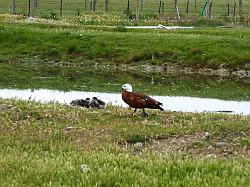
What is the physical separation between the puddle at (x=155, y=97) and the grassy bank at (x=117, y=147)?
5.63 m

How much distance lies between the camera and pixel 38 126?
1764 centimetres

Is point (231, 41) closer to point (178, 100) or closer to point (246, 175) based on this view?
point (178, 100)

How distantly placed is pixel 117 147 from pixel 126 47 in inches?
1291

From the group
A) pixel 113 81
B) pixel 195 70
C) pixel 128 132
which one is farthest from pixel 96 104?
pixel 195 70

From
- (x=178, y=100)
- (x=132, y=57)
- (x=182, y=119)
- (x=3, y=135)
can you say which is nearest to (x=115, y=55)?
(x=132, y=57)

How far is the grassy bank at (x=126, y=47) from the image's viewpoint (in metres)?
44.5

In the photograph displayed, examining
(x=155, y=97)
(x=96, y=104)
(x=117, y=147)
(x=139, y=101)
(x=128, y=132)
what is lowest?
(x=155, y=97)

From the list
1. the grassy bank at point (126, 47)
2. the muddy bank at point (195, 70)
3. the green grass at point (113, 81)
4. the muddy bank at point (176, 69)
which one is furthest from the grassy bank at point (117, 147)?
the grassy bank at point (126, 47)

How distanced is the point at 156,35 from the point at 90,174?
39.4 meters

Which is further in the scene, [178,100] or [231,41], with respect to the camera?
[231,41]

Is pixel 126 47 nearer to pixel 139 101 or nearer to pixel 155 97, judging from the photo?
pixel 155 97

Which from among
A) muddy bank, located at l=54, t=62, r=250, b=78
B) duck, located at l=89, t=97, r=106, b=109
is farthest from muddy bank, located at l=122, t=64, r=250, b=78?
duck, located at l=89, t=97, r=106, b=109

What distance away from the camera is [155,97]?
29.5 metres

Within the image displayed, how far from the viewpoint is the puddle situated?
Result: 26.6 m
